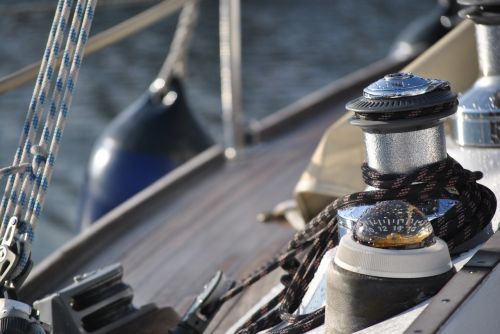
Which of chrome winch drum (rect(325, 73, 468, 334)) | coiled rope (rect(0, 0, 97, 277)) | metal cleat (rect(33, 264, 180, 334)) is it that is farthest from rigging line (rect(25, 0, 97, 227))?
chrome winch drum (rect(325, 73, 468, 334))

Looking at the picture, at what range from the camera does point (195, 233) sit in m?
2.53

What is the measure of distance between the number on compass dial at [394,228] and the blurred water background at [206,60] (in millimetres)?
5860

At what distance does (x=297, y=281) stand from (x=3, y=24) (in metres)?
15.5

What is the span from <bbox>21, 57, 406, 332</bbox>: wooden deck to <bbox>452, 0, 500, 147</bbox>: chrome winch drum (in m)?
0.53

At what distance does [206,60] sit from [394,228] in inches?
511

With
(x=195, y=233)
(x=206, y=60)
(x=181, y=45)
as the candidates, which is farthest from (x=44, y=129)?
(x=206, y=60)

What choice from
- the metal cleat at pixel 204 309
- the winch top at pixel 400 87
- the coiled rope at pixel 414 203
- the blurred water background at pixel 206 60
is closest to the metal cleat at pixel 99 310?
the metal cleat at pixel 204 309

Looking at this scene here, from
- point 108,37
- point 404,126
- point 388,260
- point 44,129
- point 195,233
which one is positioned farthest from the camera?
point 195,233

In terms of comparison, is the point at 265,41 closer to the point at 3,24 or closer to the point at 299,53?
the point at 299,53

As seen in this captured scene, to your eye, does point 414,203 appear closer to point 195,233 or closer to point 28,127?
point 28,127

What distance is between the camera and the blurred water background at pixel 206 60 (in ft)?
31.1

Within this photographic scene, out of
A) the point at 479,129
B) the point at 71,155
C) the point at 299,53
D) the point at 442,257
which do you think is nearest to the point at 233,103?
the point at 479,129

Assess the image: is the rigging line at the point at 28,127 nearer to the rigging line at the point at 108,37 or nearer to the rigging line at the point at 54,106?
the rigging line at the point at 54,106

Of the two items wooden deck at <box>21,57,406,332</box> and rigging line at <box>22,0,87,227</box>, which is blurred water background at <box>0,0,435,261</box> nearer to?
wooden deck at <box>21,57,406,332</box>
